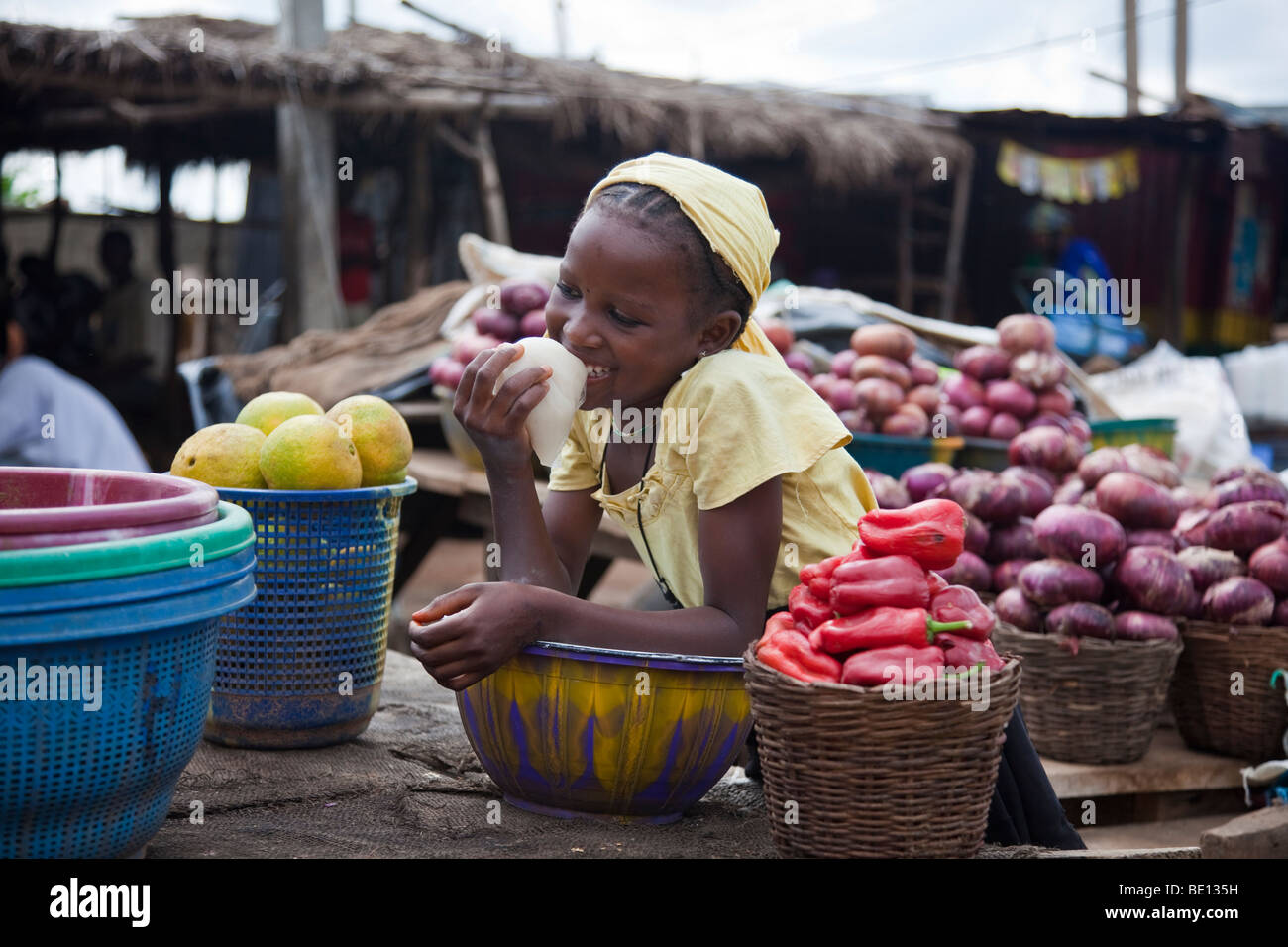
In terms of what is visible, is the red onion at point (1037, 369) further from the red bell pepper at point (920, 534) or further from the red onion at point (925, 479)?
the red bell pepper at point (920, 534)

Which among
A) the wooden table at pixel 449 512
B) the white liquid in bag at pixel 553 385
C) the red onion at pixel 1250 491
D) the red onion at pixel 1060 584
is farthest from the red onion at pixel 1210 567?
the white liquid in bag at pixel 553 385

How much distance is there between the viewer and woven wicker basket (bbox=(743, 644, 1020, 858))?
162 centimetres

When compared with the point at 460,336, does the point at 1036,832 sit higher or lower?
lower

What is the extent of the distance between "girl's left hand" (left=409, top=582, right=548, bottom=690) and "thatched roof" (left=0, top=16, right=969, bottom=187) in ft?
22.6

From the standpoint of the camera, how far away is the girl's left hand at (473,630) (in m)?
1.78

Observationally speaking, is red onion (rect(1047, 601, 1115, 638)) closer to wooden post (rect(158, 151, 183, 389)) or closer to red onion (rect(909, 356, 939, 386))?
red onion (rect(909, 356, 939, 386))

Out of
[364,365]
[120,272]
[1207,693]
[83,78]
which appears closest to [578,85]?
[83,78]

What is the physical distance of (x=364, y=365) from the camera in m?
5.73

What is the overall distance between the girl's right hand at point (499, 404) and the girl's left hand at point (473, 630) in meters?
0.25

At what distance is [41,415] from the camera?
17.7 ft

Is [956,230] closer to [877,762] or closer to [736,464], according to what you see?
[736,464]

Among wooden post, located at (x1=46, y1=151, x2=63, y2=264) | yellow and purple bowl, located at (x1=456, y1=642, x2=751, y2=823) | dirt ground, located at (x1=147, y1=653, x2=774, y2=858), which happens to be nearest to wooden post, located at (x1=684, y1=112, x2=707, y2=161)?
wooden post, located at (x1=46, y1=151, x2=63, y2=264)
